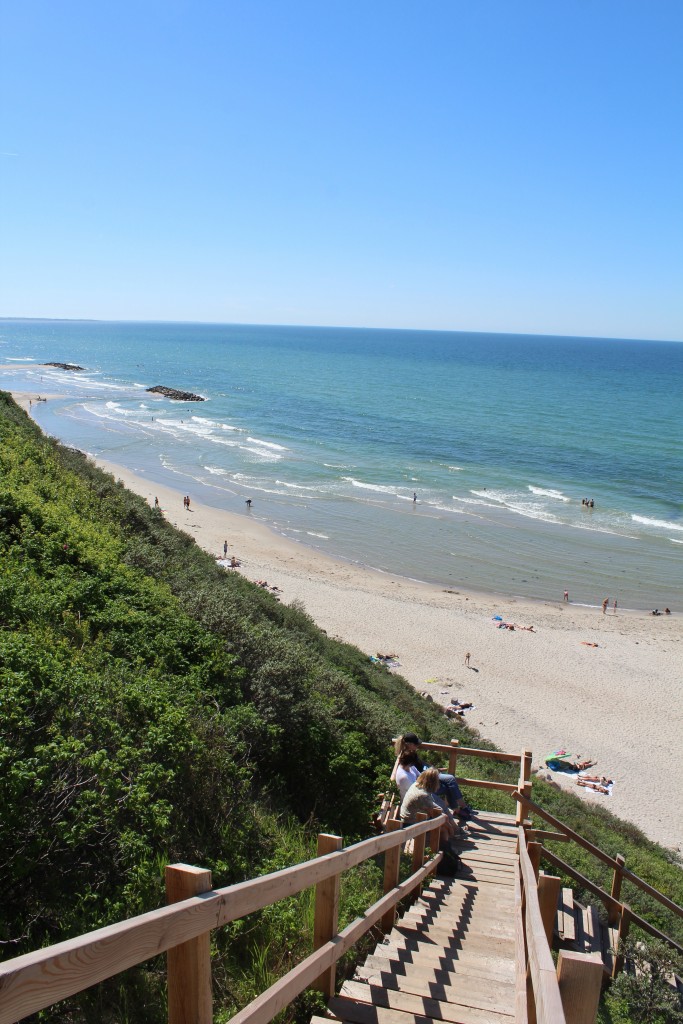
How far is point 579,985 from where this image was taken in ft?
6.90

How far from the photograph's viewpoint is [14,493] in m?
10.5

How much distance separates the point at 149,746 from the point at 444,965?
249 centimetres

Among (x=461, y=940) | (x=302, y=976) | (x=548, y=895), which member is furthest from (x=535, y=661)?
(x=302, y=976)

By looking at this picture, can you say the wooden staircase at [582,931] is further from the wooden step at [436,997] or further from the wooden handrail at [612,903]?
the wooden step at [436,997]

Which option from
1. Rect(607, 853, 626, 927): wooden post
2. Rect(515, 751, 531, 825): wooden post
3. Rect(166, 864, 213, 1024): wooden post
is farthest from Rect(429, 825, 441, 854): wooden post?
Rect(166, 864, 213, 1024): wooden post

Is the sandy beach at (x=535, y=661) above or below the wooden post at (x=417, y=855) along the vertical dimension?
below

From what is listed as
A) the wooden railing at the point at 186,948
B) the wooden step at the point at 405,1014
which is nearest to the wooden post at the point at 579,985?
the wooden railing at the point at 186,948

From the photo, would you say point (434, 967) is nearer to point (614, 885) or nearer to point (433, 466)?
point (614, 885)

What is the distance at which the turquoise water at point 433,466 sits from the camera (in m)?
35.9

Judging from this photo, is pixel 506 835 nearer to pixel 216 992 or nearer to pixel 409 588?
pixel 216 992

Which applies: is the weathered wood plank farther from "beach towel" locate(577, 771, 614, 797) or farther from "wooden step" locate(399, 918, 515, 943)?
"beach towel" locate(577, 771, 614, 797)

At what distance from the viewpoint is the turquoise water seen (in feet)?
118

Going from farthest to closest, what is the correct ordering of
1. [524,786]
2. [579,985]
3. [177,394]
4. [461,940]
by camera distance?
[177,394] → [524,786] → [461,940] → [579,985]

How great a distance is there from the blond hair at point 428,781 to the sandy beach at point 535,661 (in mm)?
11374
